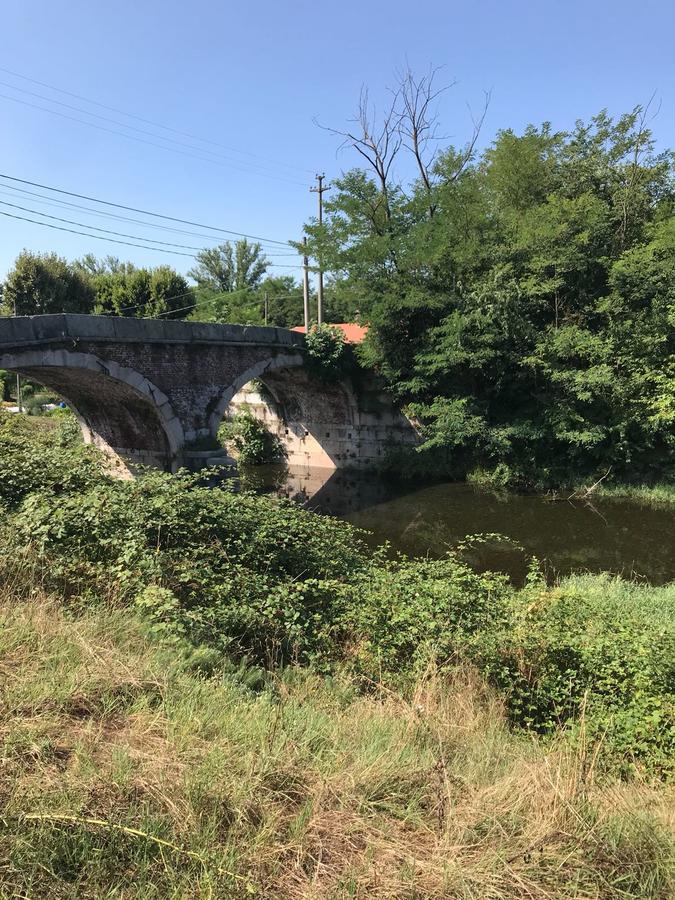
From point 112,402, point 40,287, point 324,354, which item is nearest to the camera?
point 112,402

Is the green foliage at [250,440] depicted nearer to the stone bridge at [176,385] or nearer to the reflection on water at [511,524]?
the stone bridge at [176,385]

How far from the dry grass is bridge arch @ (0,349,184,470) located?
30.5ft

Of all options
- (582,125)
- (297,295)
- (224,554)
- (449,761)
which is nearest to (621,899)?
(449,761)

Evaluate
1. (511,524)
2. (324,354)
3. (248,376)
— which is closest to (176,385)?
(248,376)

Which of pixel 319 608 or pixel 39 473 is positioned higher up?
pixel 39 473

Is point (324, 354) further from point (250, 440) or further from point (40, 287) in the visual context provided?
point (40, 287)

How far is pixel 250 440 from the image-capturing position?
2044 cm

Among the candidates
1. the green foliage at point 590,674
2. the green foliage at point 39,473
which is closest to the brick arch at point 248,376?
the green foliage at point 39,473

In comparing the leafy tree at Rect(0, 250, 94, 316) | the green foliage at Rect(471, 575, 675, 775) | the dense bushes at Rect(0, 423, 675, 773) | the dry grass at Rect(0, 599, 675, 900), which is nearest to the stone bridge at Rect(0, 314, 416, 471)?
the dense bushes at Rect(0, 423, 675, 773)

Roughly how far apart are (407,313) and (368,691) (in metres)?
12.5

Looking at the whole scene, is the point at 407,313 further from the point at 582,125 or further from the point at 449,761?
the point at 449,761

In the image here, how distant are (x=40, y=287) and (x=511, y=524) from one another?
981 inches

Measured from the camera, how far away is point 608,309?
13328 mm

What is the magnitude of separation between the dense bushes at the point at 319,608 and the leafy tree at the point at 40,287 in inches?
955
